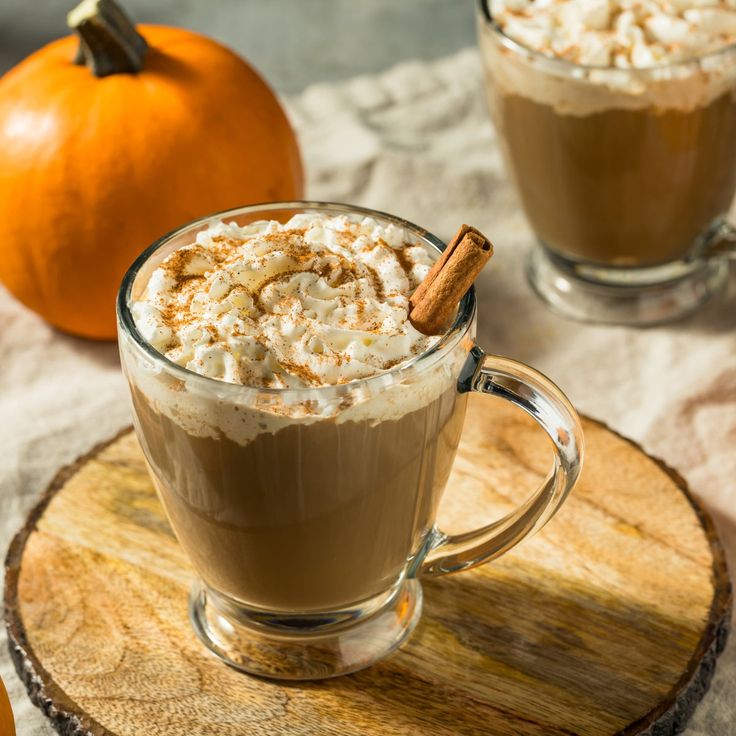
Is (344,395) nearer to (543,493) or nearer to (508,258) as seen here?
(543,493)

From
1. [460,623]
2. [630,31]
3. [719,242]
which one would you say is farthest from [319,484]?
[719,242]

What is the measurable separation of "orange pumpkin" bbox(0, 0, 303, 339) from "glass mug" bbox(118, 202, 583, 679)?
0.62m

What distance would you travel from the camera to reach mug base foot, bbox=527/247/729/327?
2.19 metres

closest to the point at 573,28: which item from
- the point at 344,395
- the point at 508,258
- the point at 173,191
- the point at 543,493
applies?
the point at 508,258

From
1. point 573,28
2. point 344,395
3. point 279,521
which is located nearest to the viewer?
point 344,395

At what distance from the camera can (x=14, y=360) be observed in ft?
6.98

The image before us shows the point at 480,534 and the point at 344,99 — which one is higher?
the point at 480,534

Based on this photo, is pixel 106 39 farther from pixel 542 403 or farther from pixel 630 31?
pixel 542 403

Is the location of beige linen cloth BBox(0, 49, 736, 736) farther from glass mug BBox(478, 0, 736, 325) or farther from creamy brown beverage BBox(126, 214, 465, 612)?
creamy brown beverage BBox(126, 214, 465, 612)

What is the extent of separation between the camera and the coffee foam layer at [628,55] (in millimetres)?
1887

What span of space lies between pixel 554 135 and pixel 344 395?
1.02 meters

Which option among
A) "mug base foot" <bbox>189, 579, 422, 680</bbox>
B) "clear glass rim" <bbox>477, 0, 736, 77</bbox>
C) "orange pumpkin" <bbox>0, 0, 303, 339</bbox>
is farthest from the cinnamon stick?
"orange pumpkin" <bbox>0, 0, 303, 339</bbox>

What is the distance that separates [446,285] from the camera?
3.97ft

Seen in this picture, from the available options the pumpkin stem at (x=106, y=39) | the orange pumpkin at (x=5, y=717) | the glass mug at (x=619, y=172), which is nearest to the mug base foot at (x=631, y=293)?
the glass mug at (x=619, y=172)
